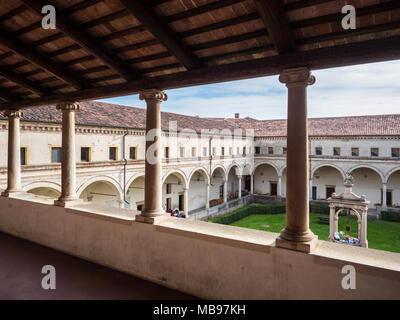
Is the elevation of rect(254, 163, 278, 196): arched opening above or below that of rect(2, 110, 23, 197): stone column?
below

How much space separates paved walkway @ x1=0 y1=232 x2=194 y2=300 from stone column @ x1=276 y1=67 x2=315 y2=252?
6.41 feet

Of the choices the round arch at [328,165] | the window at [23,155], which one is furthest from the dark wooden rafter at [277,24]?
the round arch at [328,165]

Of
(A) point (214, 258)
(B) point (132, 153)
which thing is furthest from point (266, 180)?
(A) point (214, 258)

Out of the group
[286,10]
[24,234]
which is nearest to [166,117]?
[24,234]

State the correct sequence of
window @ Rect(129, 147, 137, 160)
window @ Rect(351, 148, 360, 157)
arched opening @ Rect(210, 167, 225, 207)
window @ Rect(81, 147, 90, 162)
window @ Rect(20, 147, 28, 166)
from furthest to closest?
arched opening @ Rect(210, 167, 225, 207) → window @ Rect(351, 148, 360, 157) → window @ Rect(129, 147, 137, 160) → window @ Rect(81, 147, 90, 162) → window @ Rect(20, 147, 28, 166)

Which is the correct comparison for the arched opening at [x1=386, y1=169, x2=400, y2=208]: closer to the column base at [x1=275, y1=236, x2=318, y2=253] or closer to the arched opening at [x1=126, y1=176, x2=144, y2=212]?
the arched opening at [x1=126, y1=176, x2=144, y2=212]

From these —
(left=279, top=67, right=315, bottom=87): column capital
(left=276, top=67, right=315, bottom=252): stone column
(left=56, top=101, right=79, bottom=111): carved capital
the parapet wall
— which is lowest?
the parapet wall

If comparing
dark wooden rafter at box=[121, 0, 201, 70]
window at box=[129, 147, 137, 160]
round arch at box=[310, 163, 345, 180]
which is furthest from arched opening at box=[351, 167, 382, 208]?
dark wooden rafter at box=[121, 0, 201, 70]

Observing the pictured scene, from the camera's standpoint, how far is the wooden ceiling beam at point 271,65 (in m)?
3.00

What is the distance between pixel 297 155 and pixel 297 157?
0.09ft

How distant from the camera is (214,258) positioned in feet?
12.8

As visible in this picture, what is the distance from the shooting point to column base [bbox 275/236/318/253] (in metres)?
3.30

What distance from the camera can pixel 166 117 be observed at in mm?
23719
